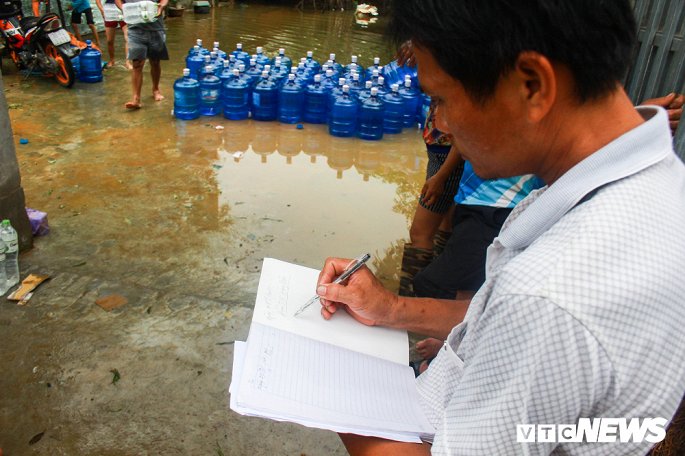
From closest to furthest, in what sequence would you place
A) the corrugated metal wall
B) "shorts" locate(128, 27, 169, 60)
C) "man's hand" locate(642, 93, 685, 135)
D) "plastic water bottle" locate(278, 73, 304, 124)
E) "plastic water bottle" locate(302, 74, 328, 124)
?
"man's hand" locate(642, 93, 685, 135) < the corrugated metal wall < "shorts" locate(128, 27, 169, 60) < "plastic water bottle" locate(278, 73, 304, 124) < "plastic water bottle" locate(302, 74, 328, 124)

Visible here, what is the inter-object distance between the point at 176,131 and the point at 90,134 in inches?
32.3

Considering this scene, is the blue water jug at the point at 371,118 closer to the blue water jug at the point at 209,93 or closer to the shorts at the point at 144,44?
the blue water jug at the point at 209,93

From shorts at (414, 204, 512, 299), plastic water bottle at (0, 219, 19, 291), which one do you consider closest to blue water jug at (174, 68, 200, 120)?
plastic water bottle at (0, 219, 19, 291)

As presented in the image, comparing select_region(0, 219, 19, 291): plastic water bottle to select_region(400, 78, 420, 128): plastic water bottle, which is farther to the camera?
select_region(400, 78, 420, 128): plastic water bottle

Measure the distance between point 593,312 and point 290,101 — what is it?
562cm

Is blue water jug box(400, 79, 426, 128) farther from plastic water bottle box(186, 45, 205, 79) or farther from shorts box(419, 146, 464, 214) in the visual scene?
shorts box(419, 146, 464, 214)

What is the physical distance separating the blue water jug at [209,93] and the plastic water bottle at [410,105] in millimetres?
2150

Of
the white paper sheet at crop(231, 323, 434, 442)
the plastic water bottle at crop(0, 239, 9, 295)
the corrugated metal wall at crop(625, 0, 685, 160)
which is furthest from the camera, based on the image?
the plastic water bottle at crop(0, 239, 9, 295)

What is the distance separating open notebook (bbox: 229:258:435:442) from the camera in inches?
43.1

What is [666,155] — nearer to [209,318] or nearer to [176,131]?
[209,318]

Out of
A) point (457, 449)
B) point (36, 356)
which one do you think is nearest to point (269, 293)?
point (457, 449)

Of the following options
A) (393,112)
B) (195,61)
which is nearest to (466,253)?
(393,112)
